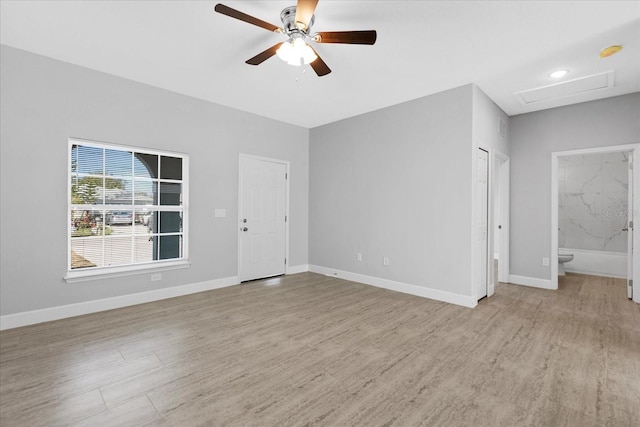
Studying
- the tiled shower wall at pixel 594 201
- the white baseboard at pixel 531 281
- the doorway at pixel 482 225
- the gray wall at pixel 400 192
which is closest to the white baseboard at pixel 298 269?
the gray wall at pixel 400 192

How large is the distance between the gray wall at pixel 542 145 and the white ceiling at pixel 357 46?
0.85 feet

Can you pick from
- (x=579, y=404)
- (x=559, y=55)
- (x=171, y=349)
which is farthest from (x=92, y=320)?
(x=559, y=55)

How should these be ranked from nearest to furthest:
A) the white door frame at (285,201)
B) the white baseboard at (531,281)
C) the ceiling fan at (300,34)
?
the ceiling fan at (300,34) → the white baseboard at (531,281) → the white door frame at (285,201)

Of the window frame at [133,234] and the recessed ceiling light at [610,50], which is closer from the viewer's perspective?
the recessed ceiling light at [610,50]

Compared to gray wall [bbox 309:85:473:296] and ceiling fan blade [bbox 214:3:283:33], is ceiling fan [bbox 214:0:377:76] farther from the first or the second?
gray wall [bbox 309:85:473:296]

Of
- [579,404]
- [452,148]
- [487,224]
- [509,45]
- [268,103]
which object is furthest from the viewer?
[268,103]

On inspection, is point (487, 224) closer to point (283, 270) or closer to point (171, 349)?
point (283, 270)

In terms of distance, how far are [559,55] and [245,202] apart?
14.6 feet

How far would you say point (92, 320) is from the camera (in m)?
3.29

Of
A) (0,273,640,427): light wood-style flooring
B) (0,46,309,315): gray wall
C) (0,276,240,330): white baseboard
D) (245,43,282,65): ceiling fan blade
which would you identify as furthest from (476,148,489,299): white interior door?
(0,276,240,330): white baseboard

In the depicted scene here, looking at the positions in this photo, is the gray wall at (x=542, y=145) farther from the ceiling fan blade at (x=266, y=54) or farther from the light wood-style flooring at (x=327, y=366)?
the ceiling fan blade at (x=266, y=54)

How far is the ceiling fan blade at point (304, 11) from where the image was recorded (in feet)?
6.73

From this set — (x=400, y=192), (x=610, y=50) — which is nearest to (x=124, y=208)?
(x=400, y=192)

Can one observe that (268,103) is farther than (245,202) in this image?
No
